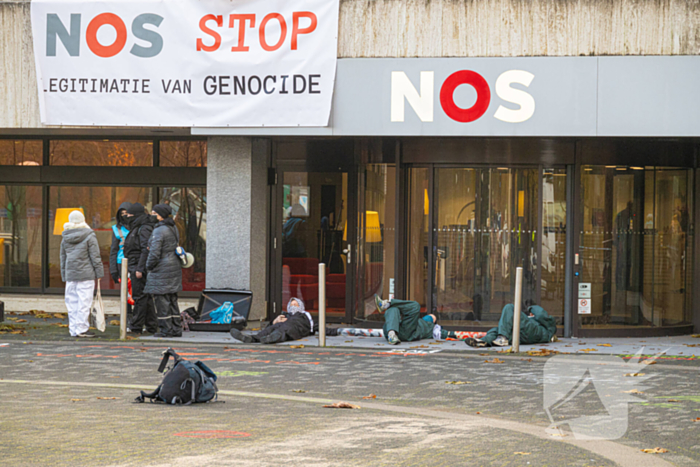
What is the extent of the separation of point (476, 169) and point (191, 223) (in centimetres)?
539

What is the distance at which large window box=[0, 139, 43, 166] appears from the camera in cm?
1611

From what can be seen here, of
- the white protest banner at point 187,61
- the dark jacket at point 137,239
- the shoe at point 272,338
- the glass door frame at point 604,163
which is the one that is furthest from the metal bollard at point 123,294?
the glass door frame at point 604,163

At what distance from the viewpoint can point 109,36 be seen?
13469 mm

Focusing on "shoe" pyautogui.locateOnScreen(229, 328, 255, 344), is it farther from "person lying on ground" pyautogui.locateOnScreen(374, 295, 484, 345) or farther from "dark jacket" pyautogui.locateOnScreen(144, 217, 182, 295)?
"person lying on ground" pyautogui.locateOnScreen(374, 295, 484, 345)

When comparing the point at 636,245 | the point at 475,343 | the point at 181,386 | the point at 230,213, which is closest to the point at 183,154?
the point at 230,213

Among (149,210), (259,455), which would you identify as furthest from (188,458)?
(149,210)

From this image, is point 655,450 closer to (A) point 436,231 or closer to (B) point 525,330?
(B) point 525,330

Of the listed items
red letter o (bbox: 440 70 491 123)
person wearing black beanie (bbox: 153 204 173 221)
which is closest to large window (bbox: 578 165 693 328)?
red letter o (bbox: 440 70 491 123)

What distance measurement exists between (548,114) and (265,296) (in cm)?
563

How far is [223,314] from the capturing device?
43.6 feet

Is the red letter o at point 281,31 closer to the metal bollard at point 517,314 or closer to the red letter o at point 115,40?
the red letter o at point 115,40

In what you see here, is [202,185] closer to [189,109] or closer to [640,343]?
[189,109]

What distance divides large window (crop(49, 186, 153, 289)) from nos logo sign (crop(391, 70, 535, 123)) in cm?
541

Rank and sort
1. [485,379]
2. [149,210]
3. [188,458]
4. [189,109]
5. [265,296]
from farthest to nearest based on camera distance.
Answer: [149,210]
[265,296]
[189,109]
[485,379]
[188,458]
